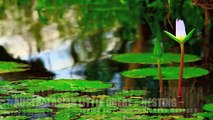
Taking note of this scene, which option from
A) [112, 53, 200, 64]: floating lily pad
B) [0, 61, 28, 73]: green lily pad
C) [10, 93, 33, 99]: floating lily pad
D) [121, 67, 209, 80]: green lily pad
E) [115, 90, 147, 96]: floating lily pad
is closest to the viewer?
[10, 93, 33, 99]: floating lily pad

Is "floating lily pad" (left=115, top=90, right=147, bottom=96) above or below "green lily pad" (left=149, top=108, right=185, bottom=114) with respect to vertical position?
above

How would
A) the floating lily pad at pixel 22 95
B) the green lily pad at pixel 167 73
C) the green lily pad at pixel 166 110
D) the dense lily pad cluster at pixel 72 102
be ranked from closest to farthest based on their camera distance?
the dense lily pad cluster at pixel 72 102 < the green lily pad at pixel 166 110 < the floating lily pad at pixel 22 95 < the green lily pad at pixel 167 73

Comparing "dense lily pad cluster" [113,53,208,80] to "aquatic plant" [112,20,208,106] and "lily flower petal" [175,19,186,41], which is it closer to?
"aquatic plant" [112,20,208,106]

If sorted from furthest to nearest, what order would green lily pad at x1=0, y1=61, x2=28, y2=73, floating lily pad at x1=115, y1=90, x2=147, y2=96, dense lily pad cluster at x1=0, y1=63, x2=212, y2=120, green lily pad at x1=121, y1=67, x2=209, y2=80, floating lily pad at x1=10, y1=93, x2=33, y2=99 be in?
green lily pad at x1=0, y1=61, x2=28, y2=73
green lily pad at x1=121, y1=67, x2=209, y2=80
floating lily pad at x1=115, y1=90, x2=147, y2=96
floating lily pad at x1=10, y1=93, x2=33, y2=99
dense lily pad cluster at x1=0, y1=63, x2=212, y2=120

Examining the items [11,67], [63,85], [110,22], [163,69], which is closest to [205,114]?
[63,85]

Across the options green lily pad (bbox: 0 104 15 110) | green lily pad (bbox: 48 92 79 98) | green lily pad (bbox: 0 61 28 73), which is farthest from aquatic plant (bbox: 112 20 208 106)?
green lily pad (bbox: 0 104 15 110)

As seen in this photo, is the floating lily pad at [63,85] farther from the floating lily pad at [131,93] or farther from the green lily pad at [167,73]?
the green lily pad at [167,73]

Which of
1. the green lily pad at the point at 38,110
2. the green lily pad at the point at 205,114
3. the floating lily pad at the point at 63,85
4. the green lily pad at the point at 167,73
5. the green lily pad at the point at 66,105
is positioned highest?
the green lily pad at the point at 167,73

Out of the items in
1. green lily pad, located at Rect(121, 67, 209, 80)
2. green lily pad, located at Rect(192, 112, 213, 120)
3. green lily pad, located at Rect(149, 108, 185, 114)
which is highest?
green lily pad, located at Rect(121, 67, 209, 80)

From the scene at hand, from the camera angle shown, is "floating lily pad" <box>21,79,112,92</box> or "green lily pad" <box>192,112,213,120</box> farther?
"floating lily pad" <box>21,79,112,92</box>

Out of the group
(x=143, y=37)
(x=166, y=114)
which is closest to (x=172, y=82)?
(x=166, y=114)

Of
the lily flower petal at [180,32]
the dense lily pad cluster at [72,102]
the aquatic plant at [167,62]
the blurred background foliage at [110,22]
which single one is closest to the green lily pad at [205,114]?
the dense lily pad cluster at [72,102]

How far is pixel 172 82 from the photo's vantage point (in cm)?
317

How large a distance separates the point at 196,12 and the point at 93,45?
1.02 metres
